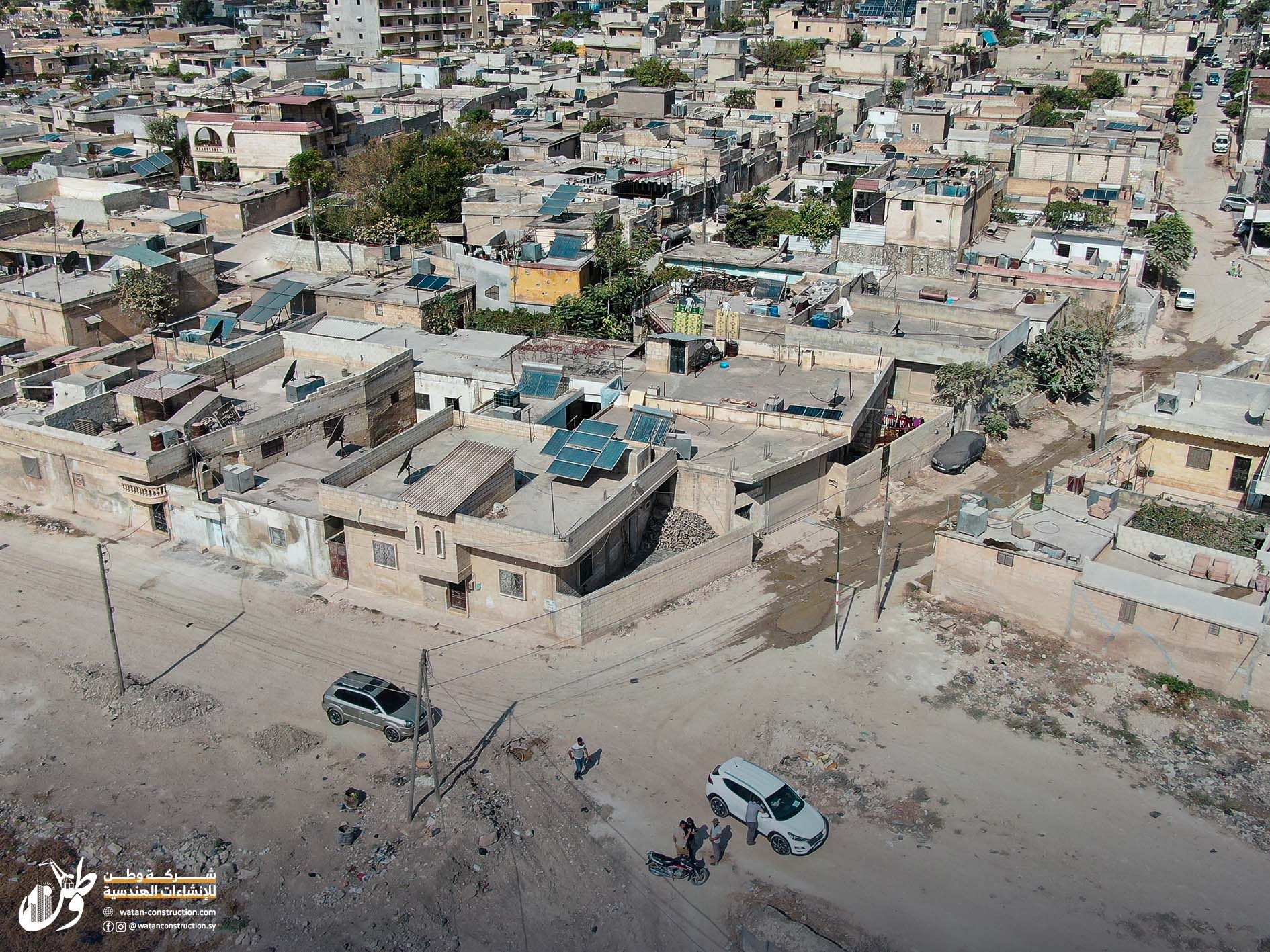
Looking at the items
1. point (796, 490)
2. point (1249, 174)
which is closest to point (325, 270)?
point (796, 490)

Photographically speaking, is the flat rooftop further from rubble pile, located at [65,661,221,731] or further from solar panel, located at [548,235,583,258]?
solar panel, located at [548,235,583,258]

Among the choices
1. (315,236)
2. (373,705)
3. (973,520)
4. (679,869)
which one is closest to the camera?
(679,869)

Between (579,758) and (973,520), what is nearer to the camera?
(579,758)

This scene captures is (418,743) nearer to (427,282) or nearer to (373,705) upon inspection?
(373,705)

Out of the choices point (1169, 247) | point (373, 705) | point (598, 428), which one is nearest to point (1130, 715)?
point (598, 428)

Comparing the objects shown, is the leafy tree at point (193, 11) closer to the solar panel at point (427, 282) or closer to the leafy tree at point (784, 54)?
the leafy tree at point (784, 54)

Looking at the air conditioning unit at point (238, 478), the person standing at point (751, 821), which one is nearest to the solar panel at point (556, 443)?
the air conditioning unit at point (238, 478)

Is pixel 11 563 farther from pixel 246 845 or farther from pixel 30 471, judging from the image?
pixel 246 845
